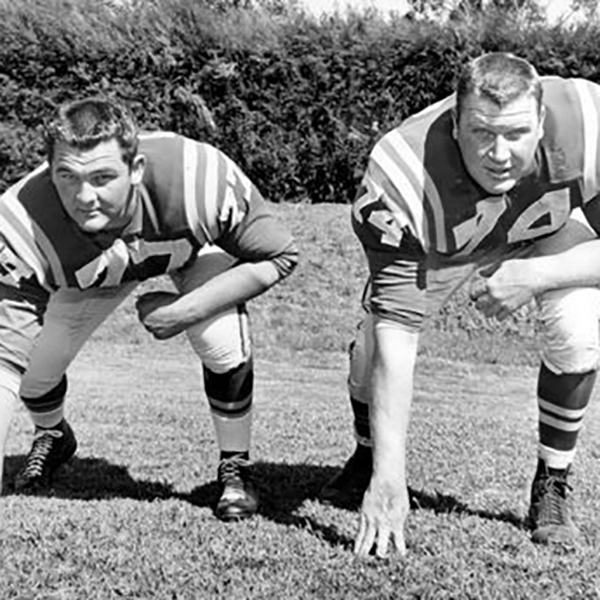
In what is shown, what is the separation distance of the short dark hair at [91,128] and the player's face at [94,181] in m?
0.02

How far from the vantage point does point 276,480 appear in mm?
5094

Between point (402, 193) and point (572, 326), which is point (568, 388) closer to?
point (572, 326)

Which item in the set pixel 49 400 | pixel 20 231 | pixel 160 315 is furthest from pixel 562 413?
pixel 49 400

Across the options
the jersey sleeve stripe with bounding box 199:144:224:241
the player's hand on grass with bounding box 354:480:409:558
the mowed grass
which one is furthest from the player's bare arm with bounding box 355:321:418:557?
the jersey sleeve stripe with bounding box 199:144:224:241

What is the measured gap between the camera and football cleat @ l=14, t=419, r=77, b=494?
16.3 ft

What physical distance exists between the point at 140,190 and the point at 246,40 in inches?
380

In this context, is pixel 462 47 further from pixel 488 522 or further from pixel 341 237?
pixel 488 522

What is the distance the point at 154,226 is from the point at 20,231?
46 cm

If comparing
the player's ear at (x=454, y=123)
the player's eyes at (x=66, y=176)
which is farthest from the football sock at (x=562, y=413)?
the player's eyes at (x=66, y=176)

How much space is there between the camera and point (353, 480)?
480 cm

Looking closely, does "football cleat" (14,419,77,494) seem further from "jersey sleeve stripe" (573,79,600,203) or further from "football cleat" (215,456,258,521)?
"jersey sleeve stripe" (573,79,600,203)

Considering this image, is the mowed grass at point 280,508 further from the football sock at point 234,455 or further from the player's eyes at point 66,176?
the player's eyes at point 66,176

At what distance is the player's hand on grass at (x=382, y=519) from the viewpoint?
383 cm

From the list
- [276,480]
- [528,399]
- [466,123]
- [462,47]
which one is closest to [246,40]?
[462,47]
